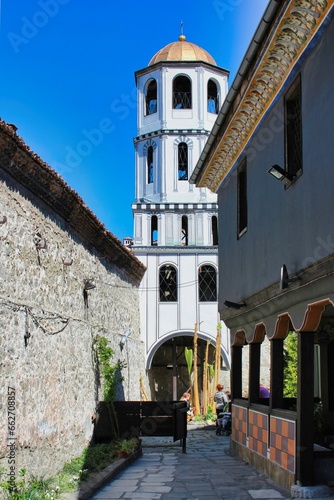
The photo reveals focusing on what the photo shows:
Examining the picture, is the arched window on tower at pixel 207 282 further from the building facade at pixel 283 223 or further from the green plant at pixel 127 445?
the building facade at pixel 283 223

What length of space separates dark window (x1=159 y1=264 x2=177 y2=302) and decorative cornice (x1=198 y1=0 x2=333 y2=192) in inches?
627

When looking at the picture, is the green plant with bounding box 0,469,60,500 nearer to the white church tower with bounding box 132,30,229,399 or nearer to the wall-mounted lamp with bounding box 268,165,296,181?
the wall-mounted lamp with bounding box 268,165,296,181

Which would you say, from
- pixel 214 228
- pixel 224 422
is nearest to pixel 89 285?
pixel 224 422

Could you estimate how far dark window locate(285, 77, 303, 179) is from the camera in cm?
816

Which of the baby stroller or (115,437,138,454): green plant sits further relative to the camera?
the baby stroller

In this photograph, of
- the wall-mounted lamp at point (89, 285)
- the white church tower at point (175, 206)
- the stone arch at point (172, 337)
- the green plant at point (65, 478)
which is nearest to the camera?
the green plant at point (65, 478)

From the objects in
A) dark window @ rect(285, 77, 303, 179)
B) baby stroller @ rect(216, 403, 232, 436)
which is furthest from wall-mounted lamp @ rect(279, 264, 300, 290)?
baby stroller @ rect(216, 403, 232, 436)

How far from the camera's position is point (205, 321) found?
27641 millimetres

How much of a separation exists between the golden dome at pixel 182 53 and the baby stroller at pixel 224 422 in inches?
700

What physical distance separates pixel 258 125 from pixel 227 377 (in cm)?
1880

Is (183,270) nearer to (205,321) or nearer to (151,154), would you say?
(205,321)

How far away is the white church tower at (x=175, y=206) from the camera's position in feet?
91.0

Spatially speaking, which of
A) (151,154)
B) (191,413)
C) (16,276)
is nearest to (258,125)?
(16,276)

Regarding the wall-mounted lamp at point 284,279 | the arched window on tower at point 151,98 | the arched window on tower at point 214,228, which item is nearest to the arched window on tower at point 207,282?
the arched window on tower at point 214,228
